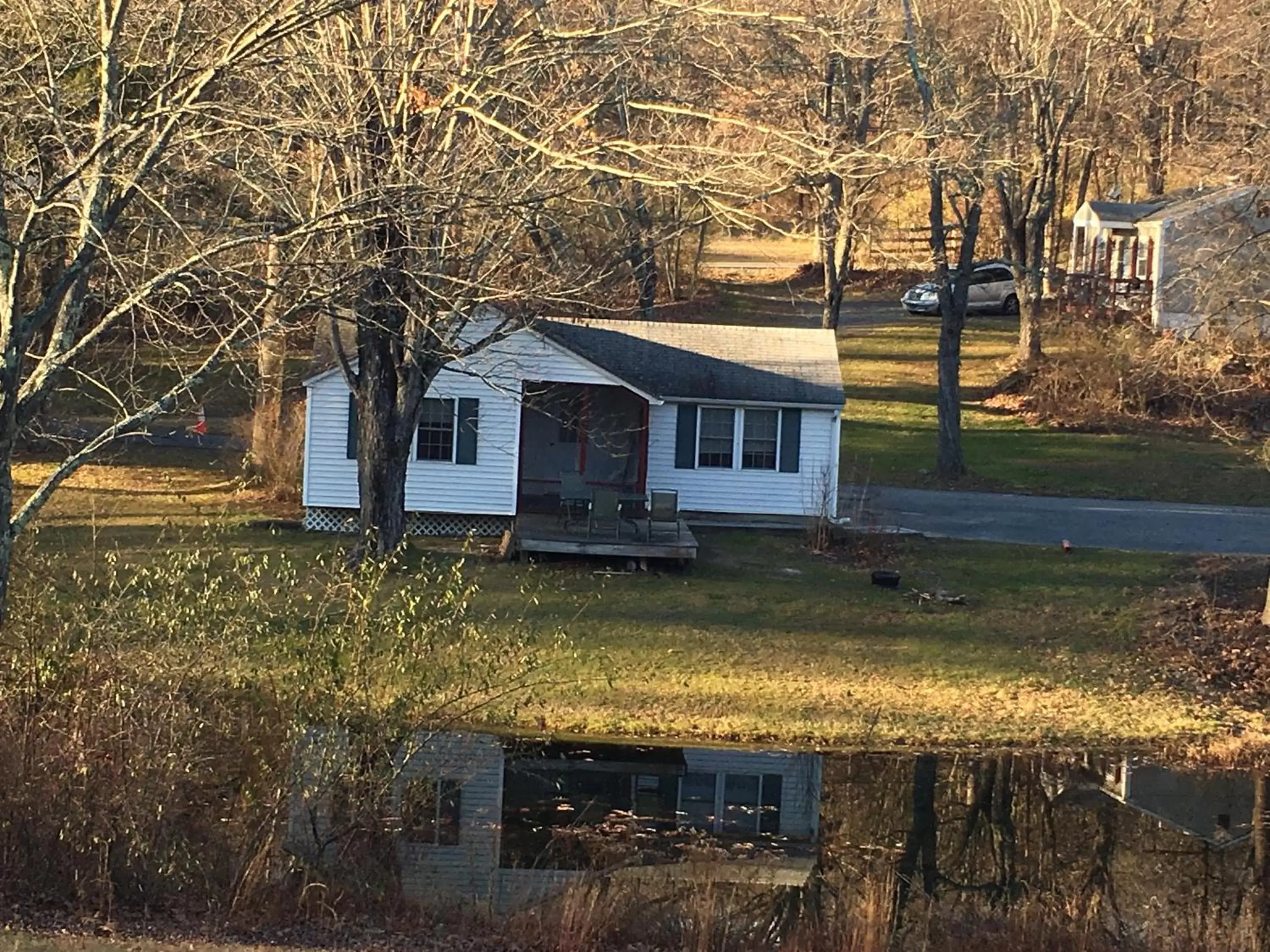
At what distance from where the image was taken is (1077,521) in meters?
26.9

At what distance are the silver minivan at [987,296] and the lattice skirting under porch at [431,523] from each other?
2768 cm

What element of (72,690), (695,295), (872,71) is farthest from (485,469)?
(695,295)

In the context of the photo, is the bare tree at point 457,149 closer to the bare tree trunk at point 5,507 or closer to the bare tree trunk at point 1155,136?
the bare tree trunk at point 5,507

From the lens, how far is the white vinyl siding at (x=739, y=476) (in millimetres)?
Result: 26266

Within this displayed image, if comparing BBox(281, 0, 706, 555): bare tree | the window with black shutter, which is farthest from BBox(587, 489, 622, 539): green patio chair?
BBox(281, 0, 706, 555): bare tree

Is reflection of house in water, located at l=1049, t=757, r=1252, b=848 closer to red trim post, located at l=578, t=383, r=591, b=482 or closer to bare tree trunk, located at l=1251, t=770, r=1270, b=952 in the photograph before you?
bare tree trunk, located at l=1251, t=770, r=1270, b=952

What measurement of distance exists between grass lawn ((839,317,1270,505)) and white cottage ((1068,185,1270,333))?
301 centimetres

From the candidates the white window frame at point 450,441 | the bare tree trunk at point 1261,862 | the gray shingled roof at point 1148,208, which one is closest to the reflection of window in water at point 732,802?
the bare tree trunk at point 1261,862

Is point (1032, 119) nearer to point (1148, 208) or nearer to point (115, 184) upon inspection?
point (1148, 208)

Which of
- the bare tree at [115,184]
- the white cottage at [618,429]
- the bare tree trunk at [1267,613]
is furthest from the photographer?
the white cottage at [618,429]

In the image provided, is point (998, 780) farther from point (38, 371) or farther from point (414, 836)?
point (38, 371)

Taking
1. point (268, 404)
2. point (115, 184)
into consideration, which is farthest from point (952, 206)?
point (115, 184)

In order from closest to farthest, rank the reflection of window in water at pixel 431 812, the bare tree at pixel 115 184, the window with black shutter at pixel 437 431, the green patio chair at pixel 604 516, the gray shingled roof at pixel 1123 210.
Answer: the bare tree at pixel 115 184, the reflection of window in water at pixel 431 812, the green patio chair at pixel 604 516, the window with black shutter at pixel 437 431, the gray shingled roof at pixel 1123 210

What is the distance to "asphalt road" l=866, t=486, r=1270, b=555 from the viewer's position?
24.8 m
